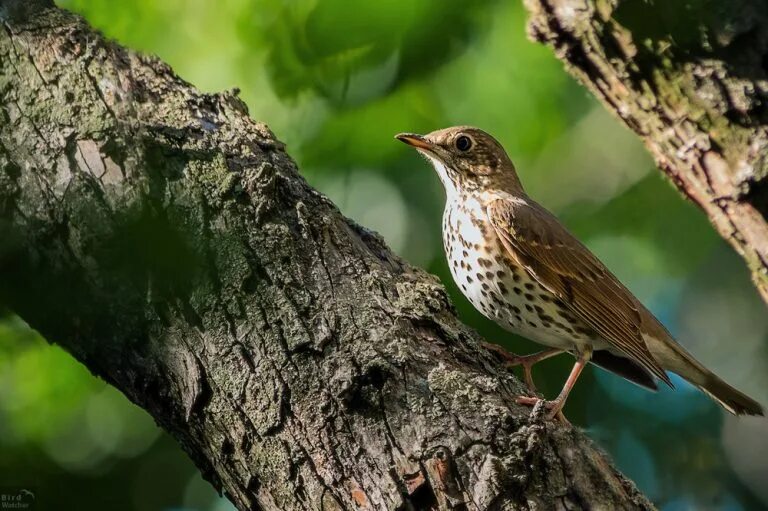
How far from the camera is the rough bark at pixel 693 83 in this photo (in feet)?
10.2

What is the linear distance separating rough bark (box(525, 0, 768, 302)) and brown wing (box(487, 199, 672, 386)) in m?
1.00

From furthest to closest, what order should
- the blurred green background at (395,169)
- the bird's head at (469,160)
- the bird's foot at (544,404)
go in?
the bird's head at (469,160), the blurred green background at (395,169), the bird's foot at (544,404)

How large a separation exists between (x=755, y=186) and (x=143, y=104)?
215cm

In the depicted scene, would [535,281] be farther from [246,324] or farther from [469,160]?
[246,324]

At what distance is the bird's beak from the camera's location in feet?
14.9

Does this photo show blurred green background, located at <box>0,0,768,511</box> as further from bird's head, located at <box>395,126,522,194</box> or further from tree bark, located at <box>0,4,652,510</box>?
tree bark, located at <box>0,4,652,510</box>

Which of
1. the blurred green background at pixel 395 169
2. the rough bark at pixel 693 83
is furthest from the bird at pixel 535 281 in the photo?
the rough bark at pixel 693 83

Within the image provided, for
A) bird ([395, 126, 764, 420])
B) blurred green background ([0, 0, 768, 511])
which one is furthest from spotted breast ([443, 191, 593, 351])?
blurred green background ([0, 0, 768, 511])

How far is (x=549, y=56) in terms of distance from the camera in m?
5.00

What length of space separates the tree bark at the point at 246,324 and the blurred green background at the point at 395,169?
132 cm

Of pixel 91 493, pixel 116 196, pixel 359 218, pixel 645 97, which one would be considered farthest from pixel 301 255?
pixel 91 493

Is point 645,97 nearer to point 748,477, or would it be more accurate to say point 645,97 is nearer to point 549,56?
point 549,56

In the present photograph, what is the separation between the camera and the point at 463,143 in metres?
4.94

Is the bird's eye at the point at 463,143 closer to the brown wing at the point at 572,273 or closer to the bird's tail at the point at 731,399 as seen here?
the brown wing at the point at 572,273
